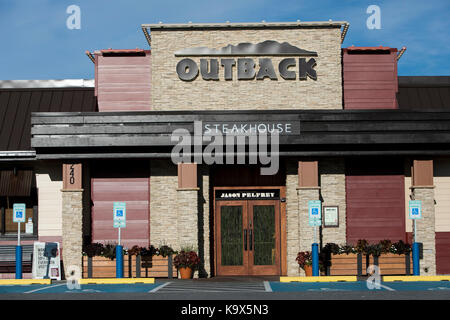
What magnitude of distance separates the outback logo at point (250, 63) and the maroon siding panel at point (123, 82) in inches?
65.6

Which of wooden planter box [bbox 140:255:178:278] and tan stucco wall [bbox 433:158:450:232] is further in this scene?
tan stucco wall [bbox 433:158:450:232]

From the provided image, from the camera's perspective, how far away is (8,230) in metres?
27.5

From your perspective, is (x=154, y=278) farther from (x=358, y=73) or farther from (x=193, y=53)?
(x=358, y=73)

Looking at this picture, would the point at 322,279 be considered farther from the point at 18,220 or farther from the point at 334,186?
the point at 18,220

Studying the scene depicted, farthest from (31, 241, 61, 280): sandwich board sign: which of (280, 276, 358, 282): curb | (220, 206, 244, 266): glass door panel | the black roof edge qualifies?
the black roof edge

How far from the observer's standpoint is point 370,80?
2809 centimetres

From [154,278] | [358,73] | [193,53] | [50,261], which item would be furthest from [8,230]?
[358,73]

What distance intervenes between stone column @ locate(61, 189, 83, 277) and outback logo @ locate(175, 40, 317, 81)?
6.75m

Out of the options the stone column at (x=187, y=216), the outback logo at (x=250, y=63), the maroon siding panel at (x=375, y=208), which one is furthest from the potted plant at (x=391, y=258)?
the outback logo at (x=250, y=63)

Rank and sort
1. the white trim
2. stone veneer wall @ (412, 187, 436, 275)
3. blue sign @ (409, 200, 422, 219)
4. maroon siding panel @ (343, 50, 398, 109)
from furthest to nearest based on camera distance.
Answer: the white trim, maroon siding panel @ (343, 50, 398, 109), stone veneer wall @ (412, 187, 436, 275), blue sign @ (409, 200, 422, 219)

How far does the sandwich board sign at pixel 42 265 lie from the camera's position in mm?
25500

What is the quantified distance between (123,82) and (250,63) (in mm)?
5557

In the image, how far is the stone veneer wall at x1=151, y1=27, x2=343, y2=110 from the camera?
2748cm

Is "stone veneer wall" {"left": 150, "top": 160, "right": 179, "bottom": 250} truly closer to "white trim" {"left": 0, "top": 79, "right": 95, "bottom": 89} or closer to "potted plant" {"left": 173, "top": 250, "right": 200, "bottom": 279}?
"potted plant" {"left": 173, "top": 250, "right": 200, "bottom": 279}
